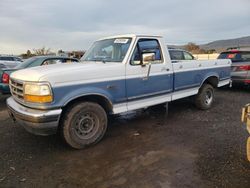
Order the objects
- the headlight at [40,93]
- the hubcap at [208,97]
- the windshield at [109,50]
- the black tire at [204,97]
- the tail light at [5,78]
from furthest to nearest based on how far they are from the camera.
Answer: the tail light at [5,78] < the hubcap at [208,97] < the black tire at [204,97] < the windshield at [109,50] < the headlight at [40,93]

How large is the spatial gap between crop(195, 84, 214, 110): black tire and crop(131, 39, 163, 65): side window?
200 centimetres

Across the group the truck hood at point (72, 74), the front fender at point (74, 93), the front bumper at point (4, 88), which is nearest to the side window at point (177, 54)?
the truck hood at point (72, 74)

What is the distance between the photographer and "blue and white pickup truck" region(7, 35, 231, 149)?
3715 mm

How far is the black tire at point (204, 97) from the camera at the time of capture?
6.60 meters

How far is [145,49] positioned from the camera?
5008 millimetres

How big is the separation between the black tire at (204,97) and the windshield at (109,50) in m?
2.89

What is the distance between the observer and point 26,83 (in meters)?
3.80

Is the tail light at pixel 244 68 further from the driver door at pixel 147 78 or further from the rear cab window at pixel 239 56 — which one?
the driver door at pixel 147 78

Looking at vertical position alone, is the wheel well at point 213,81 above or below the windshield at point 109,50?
below

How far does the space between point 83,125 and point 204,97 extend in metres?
3.99

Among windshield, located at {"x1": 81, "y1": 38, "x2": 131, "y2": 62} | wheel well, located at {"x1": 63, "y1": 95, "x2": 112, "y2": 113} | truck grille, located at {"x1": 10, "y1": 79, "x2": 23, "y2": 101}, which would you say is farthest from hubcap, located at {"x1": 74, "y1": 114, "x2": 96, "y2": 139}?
windshield, located at {"x1": 81, "y1": 38, "x2": 131, "y2": 62}

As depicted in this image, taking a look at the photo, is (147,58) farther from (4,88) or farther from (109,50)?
(4,88)

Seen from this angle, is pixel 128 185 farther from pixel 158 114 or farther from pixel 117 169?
pixel 158 114

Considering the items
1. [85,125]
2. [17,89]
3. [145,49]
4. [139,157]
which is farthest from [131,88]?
[17,89]
